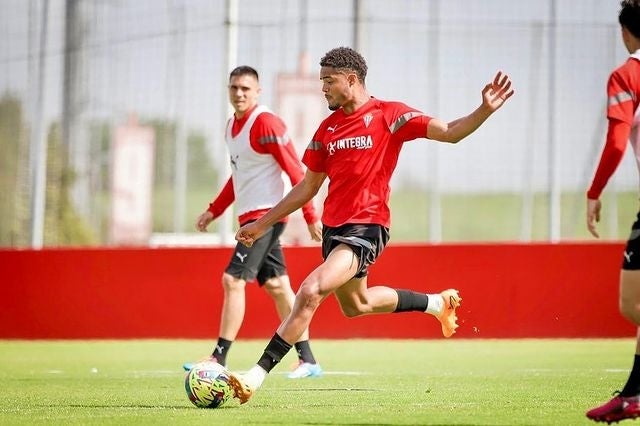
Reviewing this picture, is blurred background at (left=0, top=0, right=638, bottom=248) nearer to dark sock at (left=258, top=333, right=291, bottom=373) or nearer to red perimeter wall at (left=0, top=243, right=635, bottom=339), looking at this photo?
red perimeter wall at (left=0, top=243, right=635, bottom=339)

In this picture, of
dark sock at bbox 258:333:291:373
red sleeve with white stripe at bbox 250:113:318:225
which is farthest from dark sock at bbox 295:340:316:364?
dark sock at bbox 258:333:291:373

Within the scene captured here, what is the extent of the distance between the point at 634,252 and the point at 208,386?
2.72 meters

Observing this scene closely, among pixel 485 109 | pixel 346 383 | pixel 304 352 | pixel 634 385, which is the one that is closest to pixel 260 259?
pixel 304 352

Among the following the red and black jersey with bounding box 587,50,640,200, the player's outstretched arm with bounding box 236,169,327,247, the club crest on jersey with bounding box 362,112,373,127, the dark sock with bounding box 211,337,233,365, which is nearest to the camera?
the red and black jersey with bounding box 587,50,640,200

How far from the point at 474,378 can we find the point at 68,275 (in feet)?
23.1

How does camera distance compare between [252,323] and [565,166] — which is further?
[565,166]

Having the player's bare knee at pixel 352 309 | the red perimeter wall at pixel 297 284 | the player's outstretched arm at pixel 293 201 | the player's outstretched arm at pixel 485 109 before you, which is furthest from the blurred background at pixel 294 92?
the player's outstretched arm at pixel 485 109

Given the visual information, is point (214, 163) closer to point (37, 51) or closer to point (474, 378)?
point (37, 51)

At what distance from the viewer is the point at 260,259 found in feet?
32.8

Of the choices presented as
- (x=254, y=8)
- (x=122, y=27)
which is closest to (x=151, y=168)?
(x=122, y=27)

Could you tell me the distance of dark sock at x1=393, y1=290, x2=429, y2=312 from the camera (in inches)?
331

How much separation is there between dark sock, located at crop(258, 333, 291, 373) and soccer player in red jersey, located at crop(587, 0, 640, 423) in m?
1.89

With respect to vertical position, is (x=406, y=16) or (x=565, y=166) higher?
(x=406, y=16)

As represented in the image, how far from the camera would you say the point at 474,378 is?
967cm
